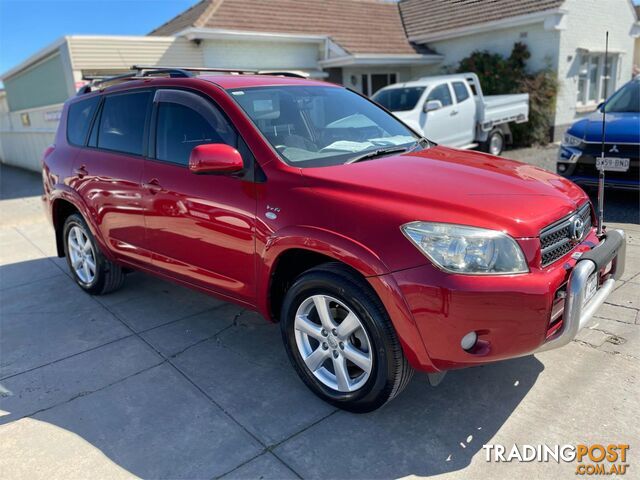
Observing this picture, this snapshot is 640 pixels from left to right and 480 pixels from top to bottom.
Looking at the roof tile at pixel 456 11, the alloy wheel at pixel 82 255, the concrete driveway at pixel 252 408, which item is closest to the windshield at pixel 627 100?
the concrete driveway at pixel 252 408

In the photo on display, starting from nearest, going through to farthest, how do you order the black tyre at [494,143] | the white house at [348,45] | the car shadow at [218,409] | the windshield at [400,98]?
the car shadow at [218,409] → the windshield at [400,98] → the black tyre at [494,143] → the white house at [348,45]

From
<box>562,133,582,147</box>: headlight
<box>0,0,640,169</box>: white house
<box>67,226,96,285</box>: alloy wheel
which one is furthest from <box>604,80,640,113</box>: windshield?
<box>0,0,640,169</box>: white house

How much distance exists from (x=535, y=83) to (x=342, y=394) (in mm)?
13565

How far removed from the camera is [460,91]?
11.3 meters

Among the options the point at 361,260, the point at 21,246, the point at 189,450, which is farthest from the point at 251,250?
the point at 21,246

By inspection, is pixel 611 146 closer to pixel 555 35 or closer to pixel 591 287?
pixel 591 287

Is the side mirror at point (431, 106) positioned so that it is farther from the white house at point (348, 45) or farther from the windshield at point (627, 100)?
the white house at point (348, 45)

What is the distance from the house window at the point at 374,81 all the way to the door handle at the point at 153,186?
13748mm

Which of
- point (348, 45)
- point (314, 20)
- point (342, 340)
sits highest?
point (314, 20)

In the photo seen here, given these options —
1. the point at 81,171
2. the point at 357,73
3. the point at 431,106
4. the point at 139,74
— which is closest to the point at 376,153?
the point at 139,74

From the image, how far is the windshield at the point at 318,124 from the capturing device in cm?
328

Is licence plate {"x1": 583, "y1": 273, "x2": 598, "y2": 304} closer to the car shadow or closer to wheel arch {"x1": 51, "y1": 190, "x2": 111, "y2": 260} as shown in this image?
the car shadow

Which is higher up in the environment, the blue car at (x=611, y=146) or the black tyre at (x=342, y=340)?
the blue car at (x=611, y=146)

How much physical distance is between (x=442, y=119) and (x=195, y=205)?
8312mm
